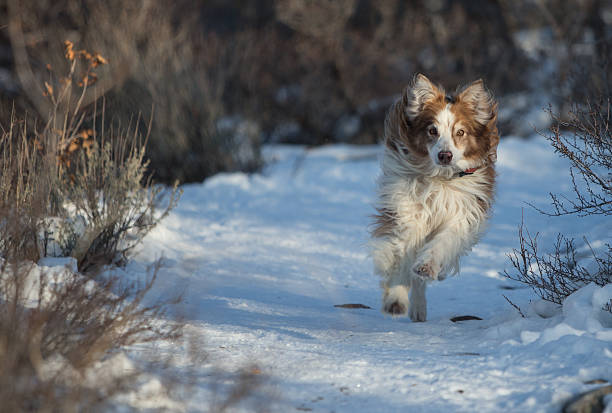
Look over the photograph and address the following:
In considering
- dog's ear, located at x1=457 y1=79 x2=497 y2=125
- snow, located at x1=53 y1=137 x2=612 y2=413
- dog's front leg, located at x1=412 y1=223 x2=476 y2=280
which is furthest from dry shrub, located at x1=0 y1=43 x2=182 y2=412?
dog's ear, located at x1=457 y1=79 x2=497 y2=125

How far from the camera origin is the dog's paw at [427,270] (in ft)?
13.6

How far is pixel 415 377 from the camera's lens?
3.08 meters

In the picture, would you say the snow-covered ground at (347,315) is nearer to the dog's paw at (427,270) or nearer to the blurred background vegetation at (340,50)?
the dog's paw at (427,270)

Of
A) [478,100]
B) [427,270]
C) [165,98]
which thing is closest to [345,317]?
[427,270]

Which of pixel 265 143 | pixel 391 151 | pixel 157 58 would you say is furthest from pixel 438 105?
pixel 265 143

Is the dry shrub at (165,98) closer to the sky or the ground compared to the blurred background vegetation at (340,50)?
closer to the ground

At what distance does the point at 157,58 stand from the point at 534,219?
5.92 m

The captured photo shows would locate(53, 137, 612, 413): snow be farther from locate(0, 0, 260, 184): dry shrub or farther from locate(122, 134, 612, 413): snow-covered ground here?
locate(0, 0, 260, 184): dry shrub

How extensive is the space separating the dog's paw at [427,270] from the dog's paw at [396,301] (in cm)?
23

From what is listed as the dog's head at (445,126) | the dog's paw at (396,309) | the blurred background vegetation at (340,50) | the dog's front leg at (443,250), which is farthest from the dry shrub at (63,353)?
the blurred background vegetation at (340,50)

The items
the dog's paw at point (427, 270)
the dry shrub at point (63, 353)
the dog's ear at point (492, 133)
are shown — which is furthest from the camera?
the dog's ear at point (492, 133)

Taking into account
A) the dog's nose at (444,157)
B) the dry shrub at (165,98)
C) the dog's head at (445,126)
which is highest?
the dry shrub at (165,98)

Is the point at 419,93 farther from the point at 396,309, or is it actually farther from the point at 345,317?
the point at 345,317

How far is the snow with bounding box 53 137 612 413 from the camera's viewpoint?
2.90 meters
